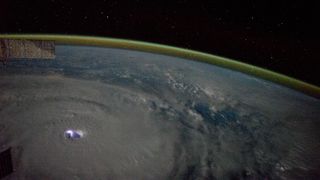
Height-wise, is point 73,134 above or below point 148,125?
below

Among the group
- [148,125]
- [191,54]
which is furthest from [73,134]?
[191,54]

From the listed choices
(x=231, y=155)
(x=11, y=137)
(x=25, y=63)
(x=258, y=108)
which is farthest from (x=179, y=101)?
(x=25, y=63)

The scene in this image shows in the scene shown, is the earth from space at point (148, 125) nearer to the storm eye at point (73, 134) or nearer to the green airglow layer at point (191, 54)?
the storm eye at point (73, 134)

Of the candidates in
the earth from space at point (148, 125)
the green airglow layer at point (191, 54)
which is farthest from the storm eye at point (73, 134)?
the green airglow layer at point (191, 54)

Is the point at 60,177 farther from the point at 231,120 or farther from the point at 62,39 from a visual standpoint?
the point at 62,39

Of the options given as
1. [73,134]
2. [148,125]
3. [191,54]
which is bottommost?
[73,134]

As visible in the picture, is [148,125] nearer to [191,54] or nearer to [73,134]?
[73,134]

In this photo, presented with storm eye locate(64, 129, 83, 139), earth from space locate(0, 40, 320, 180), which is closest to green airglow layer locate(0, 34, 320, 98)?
earth from space locate(0, 40, 320, 180)
